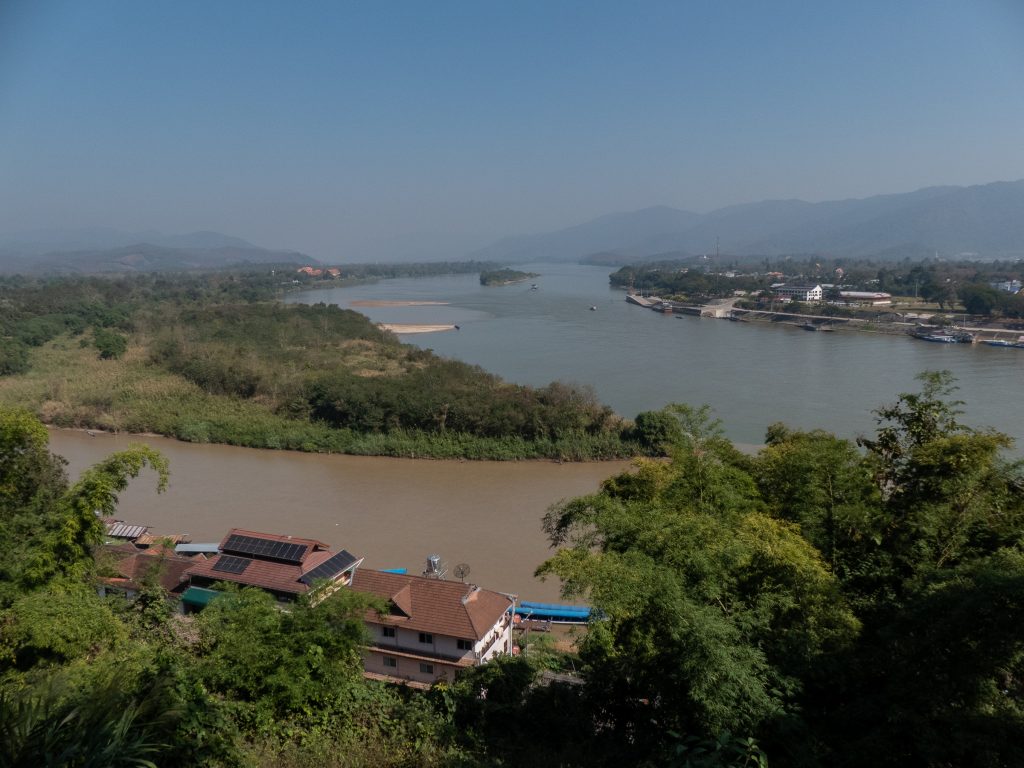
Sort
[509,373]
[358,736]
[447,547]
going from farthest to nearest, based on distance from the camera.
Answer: [509,373] → [447,547] → [358,736]

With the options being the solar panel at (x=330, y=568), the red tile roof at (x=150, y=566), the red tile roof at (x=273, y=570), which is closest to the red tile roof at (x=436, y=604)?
the solar panel at (x=330, y=568)

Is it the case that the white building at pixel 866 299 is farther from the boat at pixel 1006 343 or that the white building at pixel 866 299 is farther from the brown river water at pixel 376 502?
the brown river water at pixel 376 502

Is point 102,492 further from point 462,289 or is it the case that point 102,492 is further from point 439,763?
point 462,289

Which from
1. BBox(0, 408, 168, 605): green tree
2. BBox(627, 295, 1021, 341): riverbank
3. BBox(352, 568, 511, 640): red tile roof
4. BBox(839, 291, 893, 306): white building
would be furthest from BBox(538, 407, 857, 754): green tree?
BBox(839, 291, 893, 306): white building

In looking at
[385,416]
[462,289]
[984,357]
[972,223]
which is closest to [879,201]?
[972,223]

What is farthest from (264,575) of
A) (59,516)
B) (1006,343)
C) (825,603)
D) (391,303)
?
(391,303)

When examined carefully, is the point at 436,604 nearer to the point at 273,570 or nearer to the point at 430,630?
the point at 430,630

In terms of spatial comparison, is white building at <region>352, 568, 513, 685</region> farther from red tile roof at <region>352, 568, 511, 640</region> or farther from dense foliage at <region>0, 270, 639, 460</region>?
dense foliage at <region>0, 270, 639, 460</region>
